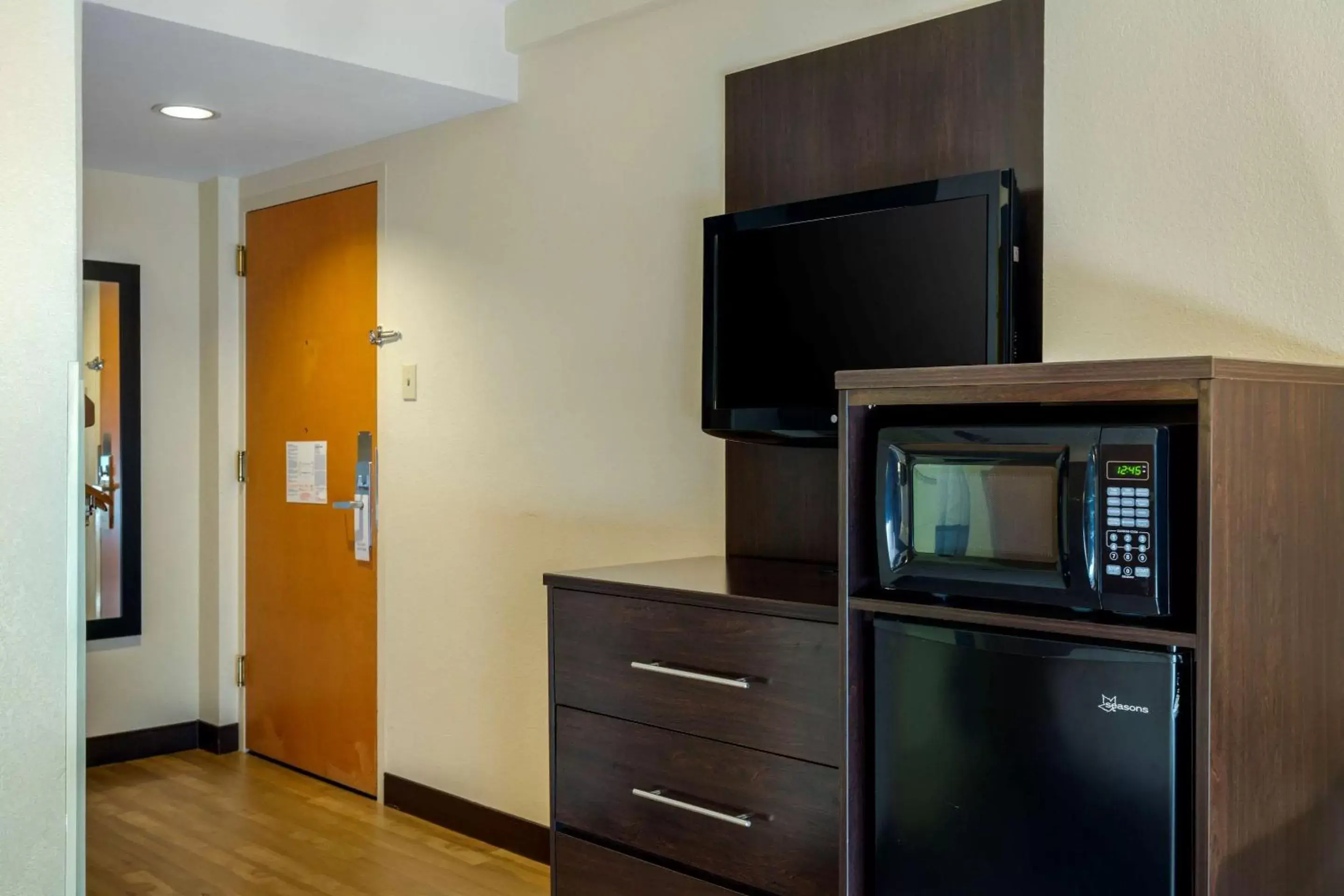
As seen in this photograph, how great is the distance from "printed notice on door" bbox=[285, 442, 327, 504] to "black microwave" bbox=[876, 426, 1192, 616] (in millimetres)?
2863

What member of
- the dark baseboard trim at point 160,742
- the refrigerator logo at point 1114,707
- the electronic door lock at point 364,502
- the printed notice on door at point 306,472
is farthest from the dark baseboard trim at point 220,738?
the refrigerator logo at point 1114,707

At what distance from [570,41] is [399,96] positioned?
0.52 m

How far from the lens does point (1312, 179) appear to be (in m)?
1.92

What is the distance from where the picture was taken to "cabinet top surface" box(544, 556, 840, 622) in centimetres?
205

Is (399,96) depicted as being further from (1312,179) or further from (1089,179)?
(1312,179)

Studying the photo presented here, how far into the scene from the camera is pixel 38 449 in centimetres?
200

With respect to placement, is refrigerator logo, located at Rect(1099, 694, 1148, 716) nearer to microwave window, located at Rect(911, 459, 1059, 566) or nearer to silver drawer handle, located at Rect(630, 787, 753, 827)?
microwave window, located at Rect(911, 459, 1059, 566)

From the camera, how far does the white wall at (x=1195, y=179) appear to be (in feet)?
6.28

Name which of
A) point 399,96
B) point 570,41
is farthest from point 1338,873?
point 399,96

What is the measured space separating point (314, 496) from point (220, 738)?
1.10m

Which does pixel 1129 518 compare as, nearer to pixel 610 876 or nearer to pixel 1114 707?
pixel 1114 707

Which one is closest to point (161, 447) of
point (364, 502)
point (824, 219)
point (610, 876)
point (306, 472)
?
point (306, 472)

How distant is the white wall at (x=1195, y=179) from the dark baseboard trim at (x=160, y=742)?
3.63 metres

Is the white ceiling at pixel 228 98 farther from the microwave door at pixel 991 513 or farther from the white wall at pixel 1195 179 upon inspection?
the microwave door at pixel 991 513
